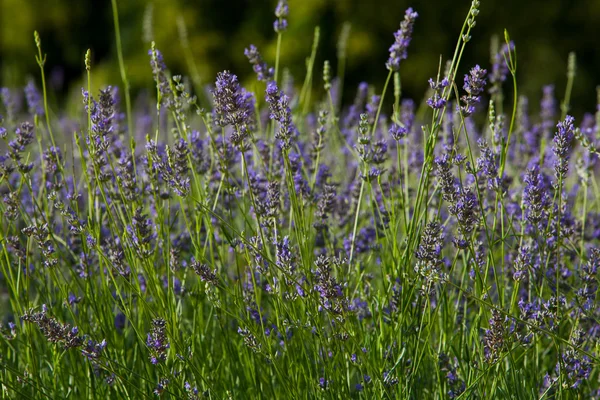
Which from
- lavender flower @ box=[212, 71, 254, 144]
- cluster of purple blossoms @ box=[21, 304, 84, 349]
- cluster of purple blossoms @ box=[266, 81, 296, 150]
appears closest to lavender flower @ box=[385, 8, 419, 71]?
cluster of purple blossoms @ box=[266, 81, 296, 150]

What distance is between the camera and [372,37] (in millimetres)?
9445

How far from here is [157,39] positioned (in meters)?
10.1

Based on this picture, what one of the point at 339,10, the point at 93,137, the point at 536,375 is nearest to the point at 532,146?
the point at 536,375

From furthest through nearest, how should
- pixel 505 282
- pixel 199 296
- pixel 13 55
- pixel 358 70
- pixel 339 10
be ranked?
1. pixel 13 55
2. pixel 358 70
3. pixel 339 10
4. pixel 505 282
5. pixel 199 296

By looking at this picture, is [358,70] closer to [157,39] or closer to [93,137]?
[157,39]

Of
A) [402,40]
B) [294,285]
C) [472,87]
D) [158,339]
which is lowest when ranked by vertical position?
[158,339]

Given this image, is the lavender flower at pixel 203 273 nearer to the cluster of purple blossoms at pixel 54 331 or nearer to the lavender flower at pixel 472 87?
the cluster of purple blossoms at pixel 54 331

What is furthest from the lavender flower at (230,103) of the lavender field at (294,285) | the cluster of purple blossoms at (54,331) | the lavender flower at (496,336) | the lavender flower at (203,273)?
the lavender flower at (496,336)

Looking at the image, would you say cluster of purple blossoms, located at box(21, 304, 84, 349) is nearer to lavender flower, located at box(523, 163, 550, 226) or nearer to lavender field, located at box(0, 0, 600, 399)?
lavender field, located at box(0, 0, 600, 399)

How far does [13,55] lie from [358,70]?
644cm

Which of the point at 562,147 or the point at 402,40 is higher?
the point at 402,40

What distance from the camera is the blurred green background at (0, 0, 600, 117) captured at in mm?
9289

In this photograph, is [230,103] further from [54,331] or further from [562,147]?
[562,147]

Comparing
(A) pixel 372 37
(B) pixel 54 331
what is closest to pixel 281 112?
(B) pixel 54 331
